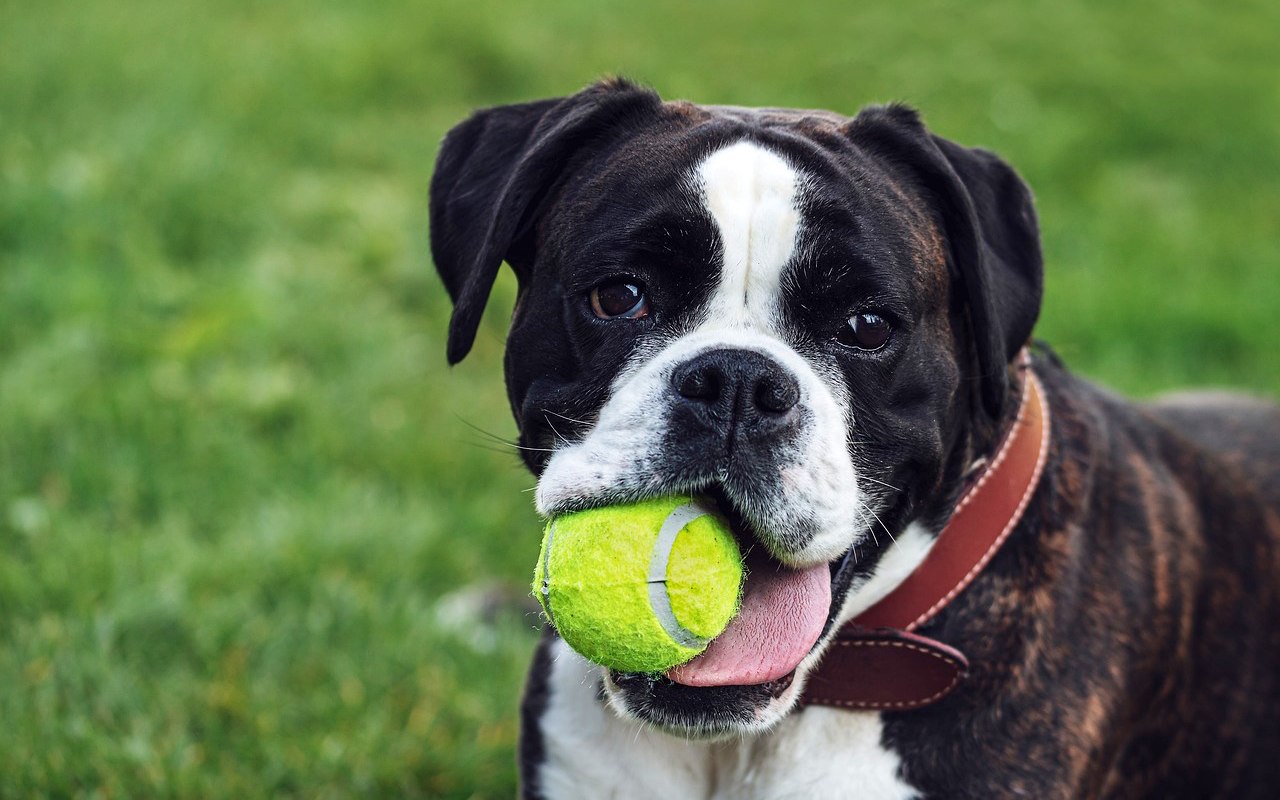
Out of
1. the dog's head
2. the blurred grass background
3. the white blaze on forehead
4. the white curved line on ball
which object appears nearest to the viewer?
the white curved line on ball

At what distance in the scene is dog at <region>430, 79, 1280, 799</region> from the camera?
2.41 meters

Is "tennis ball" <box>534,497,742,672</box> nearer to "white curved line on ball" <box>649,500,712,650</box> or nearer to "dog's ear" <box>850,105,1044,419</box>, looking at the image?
"white curved line on ball" <box>649,500,712,650</box>

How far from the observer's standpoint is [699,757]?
9.12 feet

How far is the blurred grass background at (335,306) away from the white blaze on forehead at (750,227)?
5.00 ft

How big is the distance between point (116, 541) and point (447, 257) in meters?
1.82

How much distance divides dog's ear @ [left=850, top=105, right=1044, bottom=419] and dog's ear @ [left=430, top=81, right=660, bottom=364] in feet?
1.60

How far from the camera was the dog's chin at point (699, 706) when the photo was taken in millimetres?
2398

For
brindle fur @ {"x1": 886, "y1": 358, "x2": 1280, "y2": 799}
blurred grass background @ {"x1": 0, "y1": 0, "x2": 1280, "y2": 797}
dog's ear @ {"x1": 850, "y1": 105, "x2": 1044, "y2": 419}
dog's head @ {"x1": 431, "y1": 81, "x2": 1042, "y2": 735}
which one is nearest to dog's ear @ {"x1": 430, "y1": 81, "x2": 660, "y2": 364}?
dog's head @ {"x1": 431, "y1": 81, "x2": 1042, "y2": 735}

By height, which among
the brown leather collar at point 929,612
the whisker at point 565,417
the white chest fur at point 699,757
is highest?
the whisker at point 565,417

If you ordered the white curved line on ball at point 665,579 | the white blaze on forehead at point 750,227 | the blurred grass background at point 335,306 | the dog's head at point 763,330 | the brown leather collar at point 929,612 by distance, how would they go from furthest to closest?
the blurred grass background at point 335,306
the brown leather collar at point 929,612
the white blaze on forehead at point 750,227
the dog's head at point 763,330
the white curved line on ball at point 665,579

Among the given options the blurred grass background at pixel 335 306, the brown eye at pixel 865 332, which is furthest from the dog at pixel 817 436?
the blurred grass background at pixel 335 306

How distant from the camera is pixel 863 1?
10.5m

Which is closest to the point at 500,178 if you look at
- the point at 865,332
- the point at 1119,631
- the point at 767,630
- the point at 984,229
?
the point at 865,332

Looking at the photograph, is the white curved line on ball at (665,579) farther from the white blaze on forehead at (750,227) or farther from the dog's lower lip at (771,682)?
the white blaze on forehead at (750,227)
